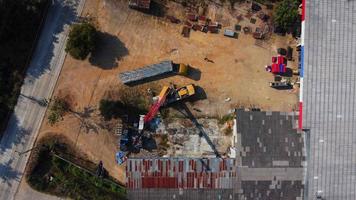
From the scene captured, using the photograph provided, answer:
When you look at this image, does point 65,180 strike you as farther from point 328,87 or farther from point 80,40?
point 328,87

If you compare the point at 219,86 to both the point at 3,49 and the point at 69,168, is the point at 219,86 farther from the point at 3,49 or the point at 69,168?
the point at 3,49

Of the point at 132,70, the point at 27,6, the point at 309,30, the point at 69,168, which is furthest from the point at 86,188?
the point at 309,30

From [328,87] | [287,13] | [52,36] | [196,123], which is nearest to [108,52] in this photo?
[52,36]

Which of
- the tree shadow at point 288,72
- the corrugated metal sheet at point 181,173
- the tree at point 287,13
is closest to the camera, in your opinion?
the corrugated metal sheet at point 181,173

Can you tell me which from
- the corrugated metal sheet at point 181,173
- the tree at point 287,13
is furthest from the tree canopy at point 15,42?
the tree at point 287,13

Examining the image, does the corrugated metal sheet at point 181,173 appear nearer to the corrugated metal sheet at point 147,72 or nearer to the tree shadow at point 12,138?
the corrugated metal sheet at point 147,72

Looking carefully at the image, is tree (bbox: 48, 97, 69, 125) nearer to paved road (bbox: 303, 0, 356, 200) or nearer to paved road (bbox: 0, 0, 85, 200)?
paved road (bbox: 0, 0, 85, 200)

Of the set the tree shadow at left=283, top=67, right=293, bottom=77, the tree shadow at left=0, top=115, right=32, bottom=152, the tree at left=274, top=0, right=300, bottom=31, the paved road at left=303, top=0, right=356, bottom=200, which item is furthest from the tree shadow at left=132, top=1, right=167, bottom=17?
the tree shadow at left=0, top=115, right=32, bottom=152
